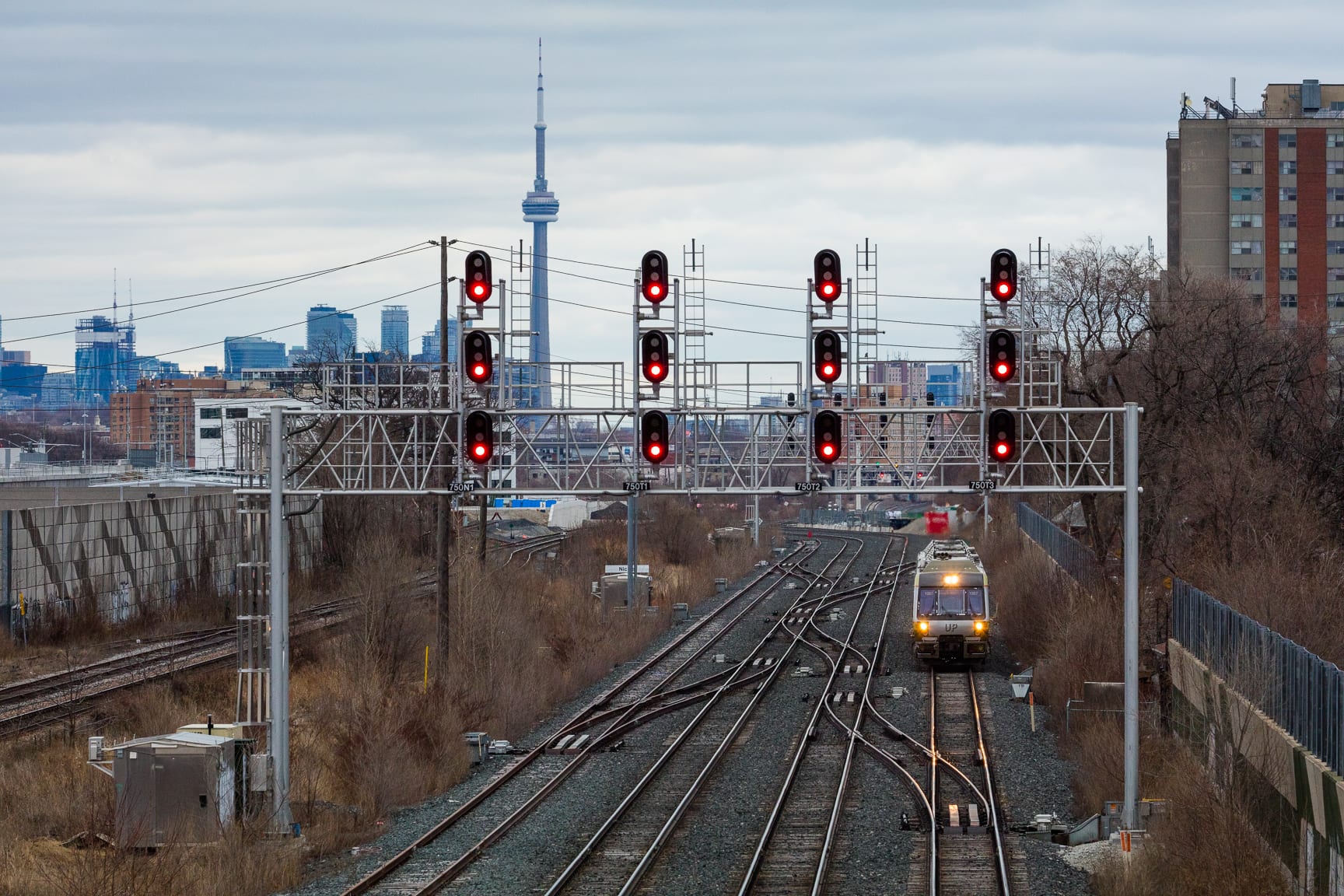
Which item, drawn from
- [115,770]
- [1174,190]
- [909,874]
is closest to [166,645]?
[115,770]

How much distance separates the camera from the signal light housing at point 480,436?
18312 mm

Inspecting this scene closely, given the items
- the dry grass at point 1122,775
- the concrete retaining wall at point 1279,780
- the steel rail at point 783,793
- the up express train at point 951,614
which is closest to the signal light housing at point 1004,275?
the concrete retaining wall at point 1279,780

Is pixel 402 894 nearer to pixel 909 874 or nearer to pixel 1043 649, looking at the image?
pixel 909 874

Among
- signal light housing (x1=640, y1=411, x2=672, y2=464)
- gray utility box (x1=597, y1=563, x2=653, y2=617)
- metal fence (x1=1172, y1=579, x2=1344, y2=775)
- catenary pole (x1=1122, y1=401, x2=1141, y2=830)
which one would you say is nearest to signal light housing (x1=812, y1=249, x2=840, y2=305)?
signal light housing (x1=640, y1=411, x2=672, y2=464)

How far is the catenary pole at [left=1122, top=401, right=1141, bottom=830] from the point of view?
18203 mm

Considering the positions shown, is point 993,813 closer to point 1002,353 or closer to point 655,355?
point 1002,353

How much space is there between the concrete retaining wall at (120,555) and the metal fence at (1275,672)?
27179 mm

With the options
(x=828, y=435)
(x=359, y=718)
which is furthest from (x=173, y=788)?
(x=828, y=435)

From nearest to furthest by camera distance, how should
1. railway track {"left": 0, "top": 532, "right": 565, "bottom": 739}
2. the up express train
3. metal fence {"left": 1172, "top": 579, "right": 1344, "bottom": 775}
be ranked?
metal fence {"left": 1172, "top": 579, "right": 1344, "bottom": 775}
railway track {"left": 0, "top": 532, "right": 565, "bottom": 739}
the up express train

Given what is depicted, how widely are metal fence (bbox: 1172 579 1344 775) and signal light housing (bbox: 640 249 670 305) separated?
8.09m

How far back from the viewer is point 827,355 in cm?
1744

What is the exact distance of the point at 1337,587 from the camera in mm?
25266

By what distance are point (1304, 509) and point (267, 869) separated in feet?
75.7

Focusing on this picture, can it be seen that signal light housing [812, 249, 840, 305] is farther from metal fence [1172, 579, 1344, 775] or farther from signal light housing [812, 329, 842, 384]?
metal fence [1172, 579, 1344, 775]
